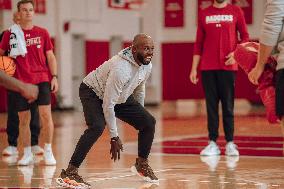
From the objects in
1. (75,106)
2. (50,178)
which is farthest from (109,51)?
(50,178)

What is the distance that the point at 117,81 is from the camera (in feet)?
24.1

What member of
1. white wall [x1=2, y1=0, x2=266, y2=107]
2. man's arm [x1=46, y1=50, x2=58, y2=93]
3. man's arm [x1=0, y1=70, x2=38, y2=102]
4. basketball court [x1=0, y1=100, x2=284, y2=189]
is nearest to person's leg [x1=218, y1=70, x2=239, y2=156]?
basketball court [x1=0, y1=100, x2=284, y2=189]

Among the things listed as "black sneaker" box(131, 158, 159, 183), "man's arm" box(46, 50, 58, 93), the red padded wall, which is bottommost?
the red padded wall

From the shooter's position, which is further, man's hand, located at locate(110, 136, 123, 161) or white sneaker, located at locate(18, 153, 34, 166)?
white sneaker, located at locate(18, 153, 34, 166)

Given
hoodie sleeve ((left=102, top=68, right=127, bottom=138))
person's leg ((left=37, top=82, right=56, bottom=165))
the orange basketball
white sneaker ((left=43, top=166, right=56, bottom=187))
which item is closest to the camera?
hoodie sleeve ((left=102, top=68, right=127, bottom=138))

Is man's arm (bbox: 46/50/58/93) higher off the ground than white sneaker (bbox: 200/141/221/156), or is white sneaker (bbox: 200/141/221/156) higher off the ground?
man's arm (bbox: 46/50/58/93)

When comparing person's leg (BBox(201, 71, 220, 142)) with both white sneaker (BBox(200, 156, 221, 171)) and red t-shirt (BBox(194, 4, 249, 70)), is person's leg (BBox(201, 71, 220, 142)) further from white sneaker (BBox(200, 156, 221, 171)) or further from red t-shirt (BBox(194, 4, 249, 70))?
white sneaker (BBox(200, 156, 221, 171))

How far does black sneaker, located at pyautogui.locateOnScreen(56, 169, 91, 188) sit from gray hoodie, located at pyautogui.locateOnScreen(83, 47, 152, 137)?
59 cm

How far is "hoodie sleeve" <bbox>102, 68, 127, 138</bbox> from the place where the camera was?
7.34 metres

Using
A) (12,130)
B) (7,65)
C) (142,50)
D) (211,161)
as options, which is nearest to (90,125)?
(142,50)

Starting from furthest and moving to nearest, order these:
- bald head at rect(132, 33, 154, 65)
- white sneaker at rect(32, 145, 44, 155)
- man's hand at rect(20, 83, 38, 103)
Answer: white sneaker at rect(32, 145, 44, 155) < bald head at rect(132, 33, 154, 65) < man's hand at rect(20, 83, 38, 103)

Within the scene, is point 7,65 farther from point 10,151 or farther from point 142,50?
point 142,50

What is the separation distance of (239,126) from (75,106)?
9887 mm

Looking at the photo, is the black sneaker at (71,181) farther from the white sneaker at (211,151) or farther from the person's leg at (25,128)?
the white sneaker at (211,151)
